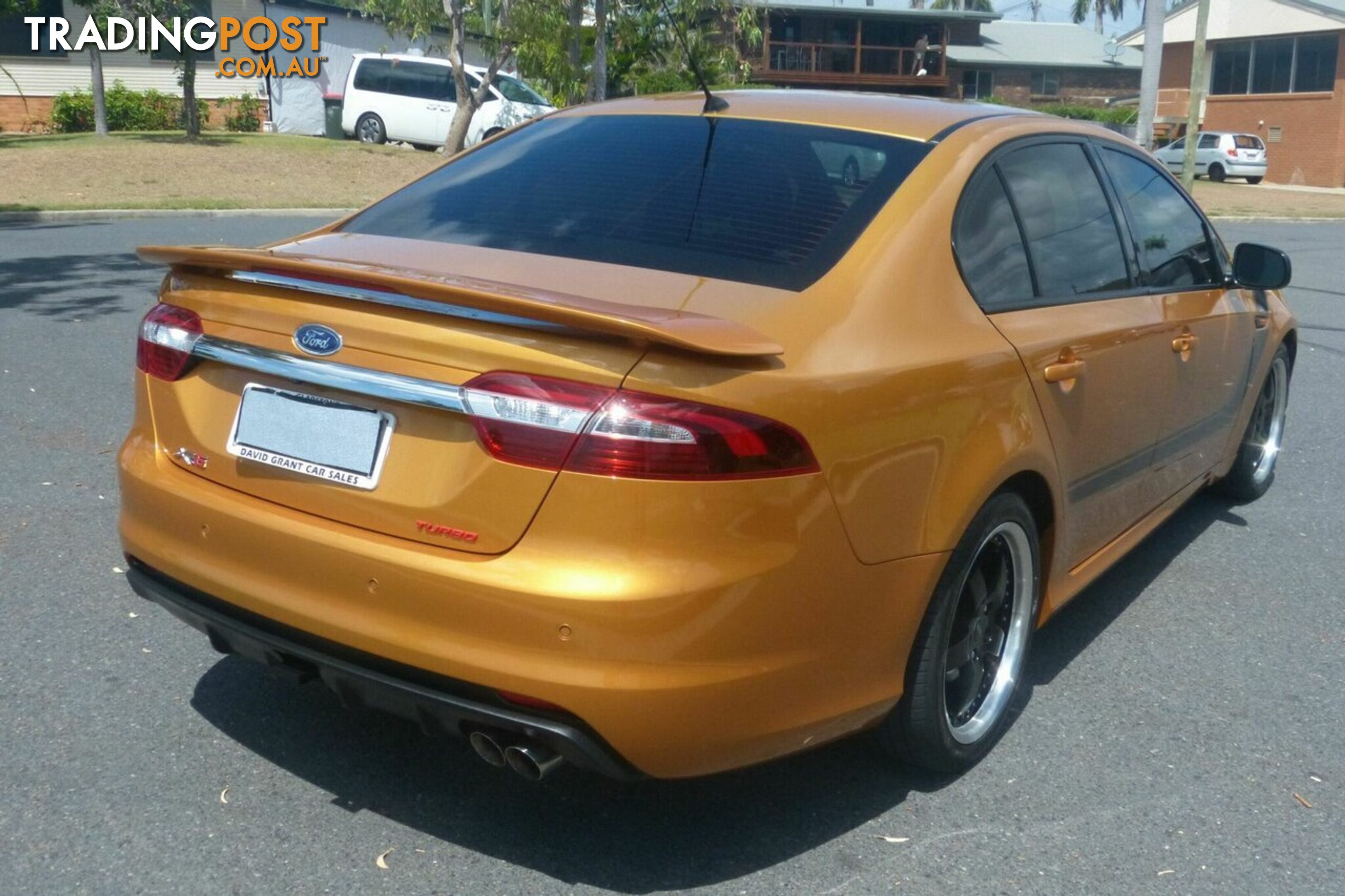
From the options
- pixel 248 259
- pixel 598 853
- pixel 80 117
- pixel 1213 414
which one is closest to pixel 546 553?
pixel 598 853

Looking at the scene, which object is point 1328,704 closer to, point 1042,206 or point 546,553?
point 1042,206

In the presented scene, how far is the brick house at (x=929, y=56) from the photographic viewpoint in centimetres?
5291

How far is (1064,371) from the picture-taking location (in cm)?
382

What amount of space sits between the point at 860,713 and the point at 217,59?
118 ft

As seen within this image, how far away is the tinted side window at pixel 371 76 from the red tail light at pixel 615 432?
A: 30.1m

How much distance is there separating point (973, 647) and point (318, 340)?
6.09 feet

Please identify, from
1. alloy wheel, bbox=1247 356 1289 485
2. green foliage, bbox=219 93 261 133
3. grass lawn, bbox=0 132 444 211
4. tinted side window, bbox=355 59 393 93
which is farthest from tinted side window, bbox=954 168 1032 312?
green foliage, bbox=219 93 261 133

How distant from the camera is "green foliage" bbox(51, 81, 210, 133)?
32688 millimetres

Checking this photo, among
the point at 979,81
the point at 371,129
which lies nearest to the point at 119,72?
the point at 371,129

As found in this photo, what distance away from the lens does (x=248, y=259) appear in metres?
3.25

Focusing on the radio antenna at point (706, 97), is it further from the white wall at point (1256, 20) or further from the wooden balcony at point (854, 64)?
the wooden balcony at point (854, 64)

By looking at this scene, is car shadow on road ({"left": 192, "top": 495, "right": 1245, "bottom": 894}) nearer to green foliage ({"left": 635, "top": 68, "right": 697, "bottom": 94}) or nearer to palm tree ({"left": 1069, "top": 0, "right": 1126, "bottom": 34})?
green foliage ({"left": 635, "top": 68, "right": 697, "bottom": 94})

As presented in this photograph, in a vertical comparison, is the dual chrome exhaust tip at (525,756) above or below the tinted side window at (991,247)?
below

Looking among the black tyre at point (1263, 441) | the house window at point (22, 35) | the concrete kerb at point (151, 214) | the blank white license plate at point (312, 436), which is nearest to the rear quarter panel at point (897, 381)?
the blank white license plate at point (312, 436)
